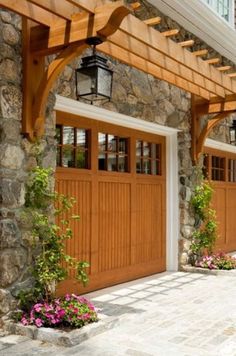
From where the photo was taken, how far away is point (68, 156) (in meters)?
5.01

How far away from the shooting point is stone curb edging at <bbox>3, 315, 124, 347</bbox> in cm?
342

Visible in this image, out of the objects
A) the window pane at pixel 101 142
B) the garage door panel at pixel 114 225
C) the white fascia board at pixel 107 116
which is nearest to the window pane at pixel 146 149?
the white fascia board at pixel 107 116

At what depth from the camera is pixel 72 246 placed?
16.3 ft

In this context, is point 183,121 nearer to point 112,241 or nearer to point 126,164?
point 126,164

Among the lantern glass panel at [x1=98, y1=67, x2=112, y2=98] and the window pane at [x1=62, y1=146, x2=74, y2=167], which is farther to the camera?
the window pane at [x1=62, y1=146, x2=74, y2=167]

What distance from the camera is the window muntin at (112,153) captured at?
5531 mm

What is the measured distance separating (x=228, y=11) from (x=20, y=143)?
6262mm

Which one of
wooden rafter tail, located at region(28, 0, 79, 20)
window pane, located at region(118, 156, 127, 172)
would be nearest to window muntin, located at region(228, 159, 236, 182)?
window pane, located at region(118, 156, 127, 172)

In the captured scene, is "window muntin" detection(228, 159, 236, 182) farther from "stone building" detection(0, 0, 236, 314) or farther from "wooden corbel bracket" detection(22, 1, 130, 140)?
"wooden corbel bracket" detection(22, 1, 130, 140)

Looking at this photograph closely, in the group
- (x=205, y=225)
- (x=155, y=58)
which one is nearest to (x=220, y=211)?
(x=205, y=225)

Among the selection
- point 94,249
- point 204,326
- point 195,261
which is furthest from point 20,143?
point 195,261

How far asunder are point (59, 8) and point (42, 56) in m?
0.58

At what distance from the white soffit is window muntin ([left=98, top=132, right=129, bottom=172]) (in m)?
1.96

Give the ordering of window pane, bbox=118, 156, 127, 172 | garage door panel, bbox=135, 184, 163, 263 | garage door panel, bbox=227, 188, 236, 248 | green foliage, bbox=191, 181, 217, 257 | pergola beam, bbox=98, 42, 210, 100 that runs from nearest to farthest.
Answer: pergola beam, bbox=98, 42, 210, 100 → window pane, bbox=118, 156, 127, 172 → garage door panel, bbox=135, 184, 163, 263 → green foliage, bbox=191, 181, 217, 257 → garage door panel, bbox=227, 188, 236, 248
